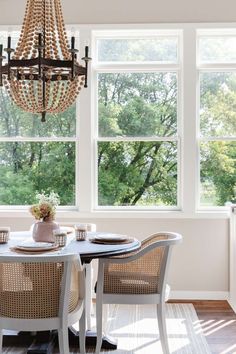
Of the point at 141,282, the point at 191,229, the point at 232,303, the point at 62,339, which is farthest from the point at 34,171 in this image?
the point at 62,339

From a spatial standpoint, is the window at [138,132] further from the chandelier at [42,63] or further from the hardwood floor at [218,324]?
the chandelier at [42,63]

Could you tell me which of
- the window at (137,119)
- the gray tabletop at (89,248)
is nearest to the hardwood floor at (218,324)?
the gray tabletop at (89,248)

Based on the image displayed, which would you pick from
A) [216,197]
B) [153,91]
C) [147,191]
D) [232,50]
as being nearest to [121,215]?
[147,191]

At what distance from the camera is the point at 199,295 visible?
482 centimetres

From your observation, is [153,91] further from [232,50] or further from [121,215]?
[121,215]

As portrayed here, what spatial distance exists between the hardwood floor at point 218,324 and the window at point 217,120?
105 cm

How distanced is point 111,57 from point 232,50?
50.8 inches

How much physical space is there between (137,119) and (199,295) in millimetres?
1969

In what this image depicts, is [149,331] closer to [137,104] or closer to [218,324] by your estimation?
[218,324]

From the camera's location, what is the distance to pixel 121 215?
487cm

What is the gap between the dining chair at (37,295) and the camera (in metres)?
2.67

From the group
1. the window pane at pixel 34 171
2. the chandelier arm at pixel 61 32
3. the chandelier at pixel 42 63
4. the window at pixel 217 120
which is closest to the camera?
the chandelier at pixel 42 63

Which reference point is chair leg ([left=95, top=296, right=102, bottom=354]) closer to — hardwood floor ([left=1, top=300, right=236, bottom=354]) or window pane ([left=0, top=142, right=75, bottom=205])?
hardwood floor ([left=1, top=300, right=236, bottom=354])

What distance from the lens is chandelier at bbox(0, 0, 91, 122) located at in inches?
121
